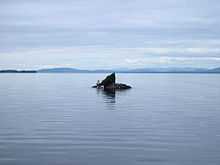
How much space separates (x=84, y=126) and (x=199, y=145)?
9.32 m

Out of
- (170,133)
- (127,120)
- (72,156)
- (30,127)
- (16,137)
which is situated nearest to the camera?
(72,156)

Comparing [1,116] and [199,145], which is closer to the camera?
[199,145]

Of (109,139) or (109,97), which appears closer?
(109,139)

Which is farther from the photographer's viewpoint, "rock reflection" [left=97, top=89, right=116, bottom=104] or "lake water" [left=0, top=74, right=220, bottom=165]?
"rock reflection" [left=97, top=89, right=116, bottom=104]

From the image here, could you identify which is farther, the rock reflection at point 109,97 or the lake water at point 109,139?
the rock reflection at point 109,97

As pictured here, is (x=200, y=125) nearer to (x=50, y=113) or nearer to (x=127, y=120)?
(x=127, y=120)

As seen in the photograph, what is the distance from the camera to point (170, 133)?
76.2 feet

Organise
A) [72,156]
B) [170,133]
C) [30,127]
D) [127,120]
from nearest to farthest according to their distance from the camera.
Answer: [72,156]
[170,133]
[30,127]
[127,120]

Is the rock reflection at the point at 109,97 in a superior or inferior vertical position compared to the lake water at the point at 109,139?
superior

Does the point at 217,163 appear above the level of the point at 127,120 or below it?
below

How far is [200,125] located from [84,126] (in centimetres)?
871

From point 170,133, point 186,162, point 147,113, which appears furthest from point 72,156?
point 147,113

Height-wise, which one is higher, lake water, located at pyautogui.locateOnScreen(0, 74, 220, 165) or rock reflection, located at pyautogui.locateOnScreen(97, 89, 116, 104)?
rock reflection, located at pyautogui.locateOnScreen(97, 89, 116, 104)

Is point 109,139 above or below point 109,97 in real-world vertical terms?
below
